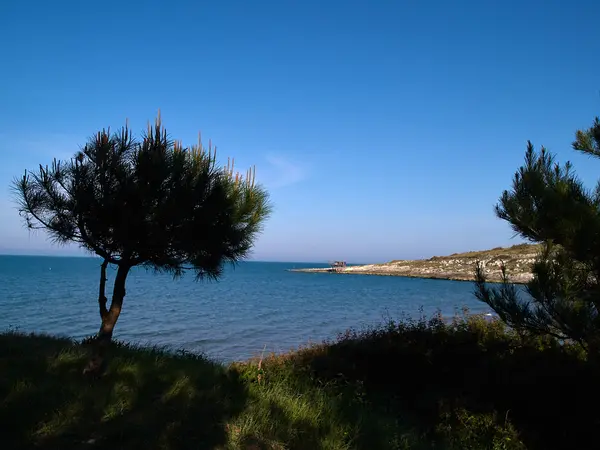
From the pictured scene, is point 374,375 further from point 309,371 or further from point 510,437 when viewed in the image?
point 510,437

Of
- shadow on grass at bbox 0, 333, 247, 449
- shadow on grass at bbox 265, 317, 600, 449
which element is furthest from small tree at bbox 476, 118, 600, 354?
shadow on grass at bbox 0, 333, 247, 449

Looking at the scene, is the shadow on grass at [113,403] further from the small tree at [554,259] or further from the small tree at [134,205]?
the small tree at [554,259]

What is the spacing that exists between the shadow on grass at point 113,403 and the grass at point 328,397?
0.01m

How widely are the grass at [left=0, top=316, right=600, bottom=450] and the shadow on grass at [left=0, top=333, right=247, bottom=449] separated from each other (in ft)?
0.05

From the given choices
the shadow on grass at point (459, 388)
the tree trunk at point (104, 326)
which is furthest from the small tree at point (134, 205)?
the shadow on grass at point (459, 388)

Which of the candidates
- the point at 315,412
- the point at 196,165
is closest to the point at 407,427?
the point at 315,412

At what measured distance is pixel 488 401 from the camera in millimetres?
8023

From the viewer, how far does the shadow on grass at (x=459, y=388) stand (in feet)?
22.6

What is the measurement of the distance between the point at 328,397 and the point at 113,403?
9.95ft

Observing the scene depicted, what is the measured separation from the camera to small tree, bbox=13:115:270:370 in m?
5.85

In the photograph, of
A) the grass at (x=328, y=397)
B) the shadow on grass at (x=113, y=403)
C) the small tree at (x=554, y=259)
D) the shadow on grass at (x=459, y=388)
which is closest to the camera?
the shadow on grass at (x=113, y=403)

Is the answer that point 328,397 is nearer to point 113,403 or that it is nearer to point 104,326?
point 113,403

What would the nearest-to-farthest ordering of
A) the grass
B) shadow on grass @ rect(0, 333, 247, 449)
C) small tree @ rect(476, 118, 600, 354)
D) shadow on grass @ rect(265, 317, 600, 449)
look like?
shadow on grass @ rect(0, 333, 247, 449)
the grass
small tree @ rect(476, 118, 600, 354)
shadow on grass @ rect(265, 317, 600, 449)

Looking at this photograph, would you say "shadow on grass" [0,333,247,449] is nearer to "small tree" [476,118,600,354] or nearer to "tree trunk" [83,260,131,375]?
"tree trunk" [83,260,131,375]
